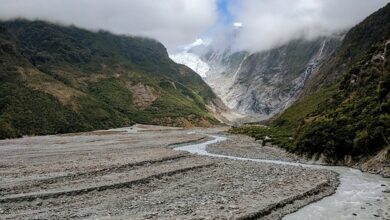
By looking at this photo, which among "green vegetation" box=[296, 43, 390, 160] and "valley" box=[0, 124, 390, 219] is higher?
"green vegetation" box=[296, 43, 390, 160]

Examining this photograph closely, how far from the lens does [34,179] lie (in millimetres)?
47906

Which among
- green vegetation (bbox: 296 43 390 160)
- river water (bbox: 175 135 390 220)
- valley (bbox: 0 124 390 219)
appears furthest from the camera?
green vegetation (bbox: 296 43 390 160)

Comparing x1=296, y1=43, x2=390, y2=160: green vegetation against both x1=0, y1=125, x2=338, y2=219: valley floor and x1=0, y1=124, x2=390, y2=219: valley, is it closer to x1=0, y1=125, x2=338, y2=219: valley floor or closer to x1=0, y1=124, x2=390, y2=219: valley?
x1=0, y1=124, x2=390, y2=219: valley

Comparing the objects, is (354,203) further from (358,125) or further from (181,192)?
(358,125)

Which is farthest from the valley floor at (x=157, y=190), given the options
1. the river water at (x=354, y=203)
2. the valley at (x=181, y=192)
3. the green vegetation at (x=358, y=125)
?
the green vegetation at (x=358, y=125)

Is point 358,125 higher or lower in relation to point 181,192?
higher

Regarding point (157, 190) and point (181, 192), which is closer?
point (181, 192)

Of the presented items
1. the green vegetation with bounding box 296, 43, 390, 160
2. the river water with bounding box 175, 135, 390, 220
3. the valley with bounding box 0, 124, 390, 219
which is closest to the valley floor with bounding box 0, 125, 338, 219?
the valley with bounding box 0, 124, 390, 219

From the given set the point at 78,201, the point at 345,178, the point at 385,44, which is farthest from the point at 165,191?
the point at 385,44

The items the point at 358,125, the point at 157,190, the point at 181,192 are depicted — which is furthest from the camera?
the point at 358,125

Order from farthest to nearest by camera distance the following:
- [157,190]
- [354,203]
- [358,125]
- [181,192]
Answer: [358,125] → [157,190] → [181,192] → [354,203]

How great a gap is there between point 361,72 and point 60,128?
134 meters

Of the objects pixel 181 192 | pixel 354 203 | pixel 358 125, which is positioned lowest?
pixel 354 203

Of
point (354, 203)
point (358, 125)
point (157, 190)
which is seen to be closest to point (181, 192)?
point (157, 190)
